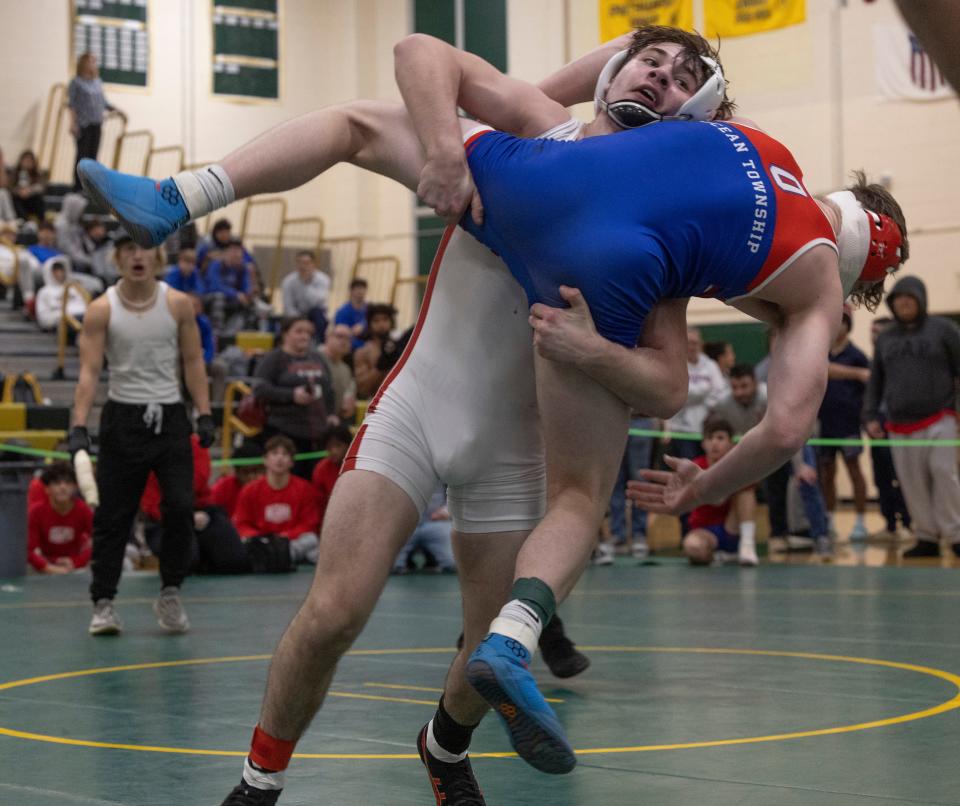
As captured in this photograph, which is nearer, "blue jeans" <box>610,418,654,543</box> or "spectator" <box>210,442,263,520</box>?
"spectator" <box>210,442,263,520</box>

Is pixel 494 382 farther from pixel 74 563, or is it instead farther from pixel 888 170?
pixel 888 170

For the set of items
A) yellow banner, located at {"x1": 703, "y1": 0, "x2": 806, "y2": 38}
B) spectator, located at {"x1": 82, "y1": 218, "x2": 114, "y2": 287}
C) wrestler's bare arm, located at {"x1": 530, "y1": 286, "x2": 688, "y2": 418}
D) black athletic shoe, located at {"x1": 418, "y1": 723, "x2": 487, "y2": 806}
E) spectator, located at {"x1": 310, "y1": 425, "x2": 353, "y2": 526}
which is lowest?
black athletic shoe, located at {"x1": 418, "y1": 723, "x2": 487, "y2": 806}

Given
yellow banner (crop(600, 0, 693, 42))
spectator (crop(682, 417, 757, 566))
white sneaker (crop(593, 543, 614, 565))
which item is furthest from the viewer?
yellow banner (crop(600, 0, 693, 42))

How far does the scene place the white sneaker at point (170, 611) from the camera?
26.5 feet

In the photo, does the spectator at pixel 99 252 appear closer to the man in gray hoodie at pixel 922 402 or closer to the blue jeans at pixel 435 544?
the blue jeans at pixel 435 544

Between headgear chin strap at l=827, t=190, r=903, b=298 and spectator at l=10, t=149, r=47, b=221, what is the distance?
17.2 m

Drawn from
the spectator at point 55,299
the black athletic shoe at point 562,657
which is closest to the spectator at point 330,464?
the spectator at point 55,299

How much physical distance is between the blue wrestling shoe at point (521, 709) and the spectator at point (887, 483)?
10144mm

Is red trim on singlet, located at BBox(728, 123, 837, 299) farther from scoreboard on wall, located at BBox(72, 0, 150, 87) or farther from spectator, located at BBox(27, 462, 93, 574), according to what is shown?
scoreboard on wall, located at BBox(72, 0, 150, 87)

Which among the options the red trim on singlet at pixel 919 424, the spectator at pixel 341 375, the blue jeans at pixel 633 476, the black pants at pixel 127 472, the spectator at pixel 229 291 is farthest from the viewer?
the spectator at pixel 229 291

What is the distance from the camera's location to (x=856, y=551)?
1312cm

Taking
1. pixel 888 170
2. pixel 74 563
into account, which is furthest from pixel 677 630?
pixel 888 170

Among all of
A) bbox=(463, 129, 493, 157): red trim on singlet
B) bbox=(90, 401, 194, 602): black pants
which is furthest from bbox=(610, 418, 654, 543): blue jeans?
bbox=(463, 129, 493, 157): red trim on singlet

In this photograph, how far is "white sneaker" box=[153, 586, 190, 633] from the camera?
8.08m
